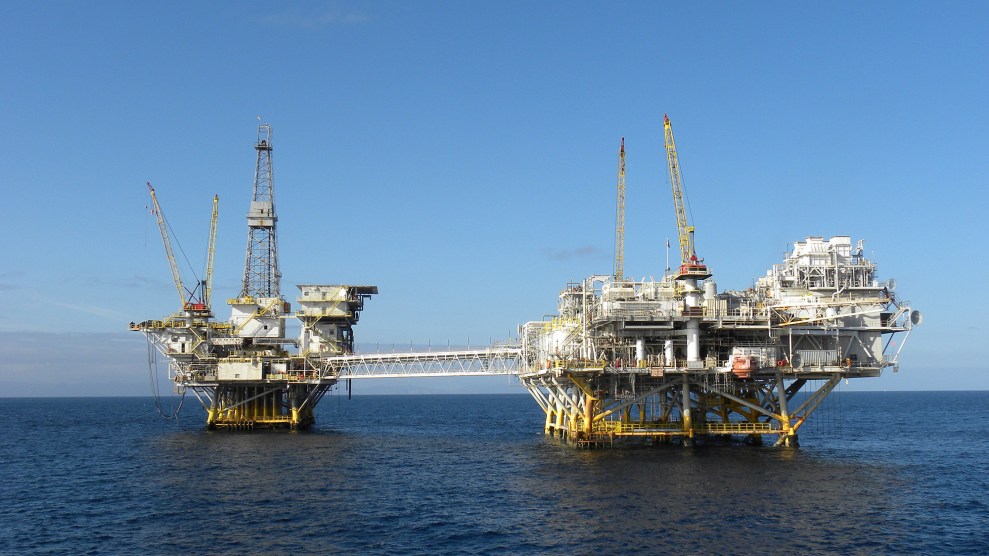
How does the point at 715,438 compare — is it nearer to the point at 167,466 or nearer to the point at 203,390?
the point at 167,466

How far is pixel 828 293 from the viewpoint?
72062mm

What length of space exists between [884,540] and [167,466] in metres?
49.1

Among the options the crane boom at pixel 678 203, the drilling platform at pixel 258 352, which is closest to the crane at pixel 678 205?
the crane boom at pixel 678 203

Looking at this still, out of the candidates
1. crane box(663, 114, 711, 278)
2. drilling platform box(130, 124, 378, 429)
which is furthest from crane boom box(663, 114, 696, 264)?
drilling platform box(130, 124, 378, 429)

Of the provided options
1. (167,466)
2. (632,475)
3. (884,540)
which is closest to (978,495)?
(884,540)

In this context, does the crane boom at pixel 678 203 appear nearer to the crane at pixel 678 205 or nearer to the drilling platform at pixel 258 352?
the crane at pixel 678 205

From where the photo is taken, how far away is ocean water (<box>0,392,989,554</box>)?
3869 cm

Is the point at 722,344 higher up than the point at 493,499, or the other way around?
the point at 722,344

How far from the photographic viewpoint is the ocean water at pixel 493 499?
127 ft

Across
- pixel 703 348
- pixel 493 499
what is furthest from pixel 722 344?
pixel 493 499

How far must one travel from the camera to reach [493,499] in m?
49.2

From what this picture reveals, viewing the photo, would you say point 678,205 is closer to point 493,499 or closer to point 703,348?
point 703,348

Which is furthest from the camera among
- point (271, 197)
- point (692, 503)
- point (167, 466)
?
point (271, 197)

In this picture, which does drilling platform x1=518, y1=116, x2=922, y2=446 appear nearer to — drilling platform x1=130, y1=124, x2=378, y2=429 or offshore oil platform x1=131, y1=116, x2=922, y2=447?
offshore oil platform x1=131, y1=116, x2=922, y2=447
